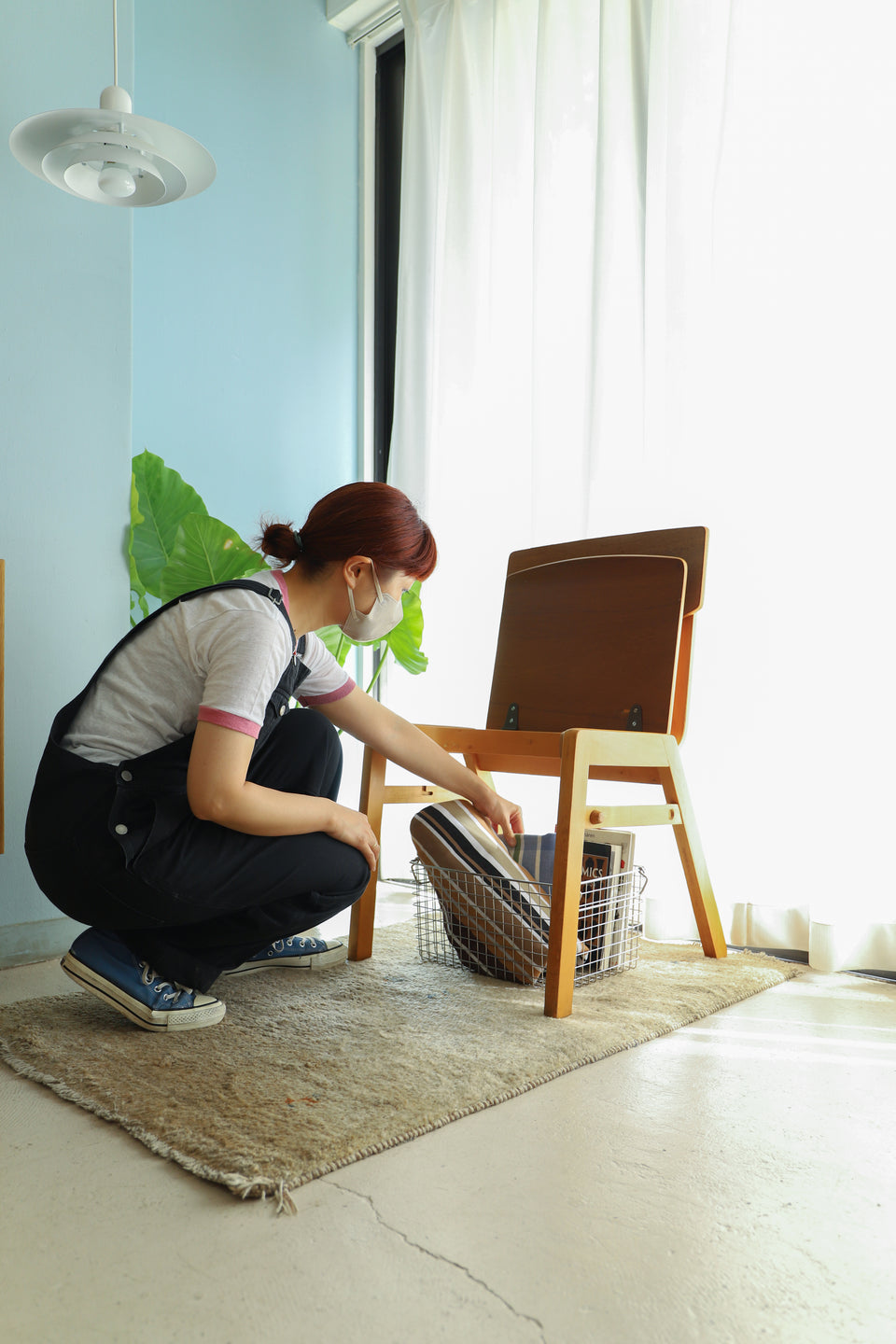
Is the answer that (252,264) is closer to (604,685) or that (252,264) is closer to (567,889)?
(604,685)

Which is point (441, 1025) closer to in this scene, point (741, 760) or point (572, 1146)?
point (572, 1146)

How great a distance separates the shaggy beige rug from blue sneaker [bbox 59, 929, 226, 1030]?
2 cm

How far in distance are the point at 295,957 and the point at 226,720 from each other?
2.16ft

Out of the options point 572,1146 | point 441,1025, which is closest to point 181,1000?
point 441,1025

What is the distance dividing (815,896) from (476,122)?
2206mm

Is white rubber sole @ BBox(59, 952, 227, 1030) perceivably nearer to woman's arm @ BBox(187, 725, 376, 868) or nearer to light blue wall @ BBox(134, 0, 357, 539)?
woman's arm @ BBox(187, 725, 376, 868)

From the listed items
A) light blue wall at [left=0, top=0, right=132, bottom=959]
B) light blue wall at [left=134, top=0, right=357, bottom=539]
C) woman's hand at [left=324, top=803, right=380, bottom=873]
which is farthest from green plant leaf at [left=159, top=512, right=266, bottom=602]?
woman's hand at [left=324, top=803, right=380, bottom=873]

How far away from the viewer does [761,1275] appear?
2.61ft

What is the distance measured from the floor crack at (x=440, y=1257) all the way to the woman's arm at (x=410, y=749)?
0.82 m

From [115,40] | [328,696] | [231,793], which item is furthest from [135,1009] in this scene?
[115,40]

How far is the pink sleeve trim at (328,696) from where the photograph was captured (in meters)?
1.67

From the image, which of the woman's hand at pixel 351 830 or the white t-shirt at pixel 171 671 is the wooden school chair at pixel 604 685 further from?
the white t-shirt at pixel 171 671

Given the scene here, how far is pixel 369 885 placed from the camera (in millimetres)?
1784

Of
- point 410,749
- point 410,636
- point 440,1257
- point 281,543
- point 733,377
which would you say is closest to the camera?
point 440,1257
